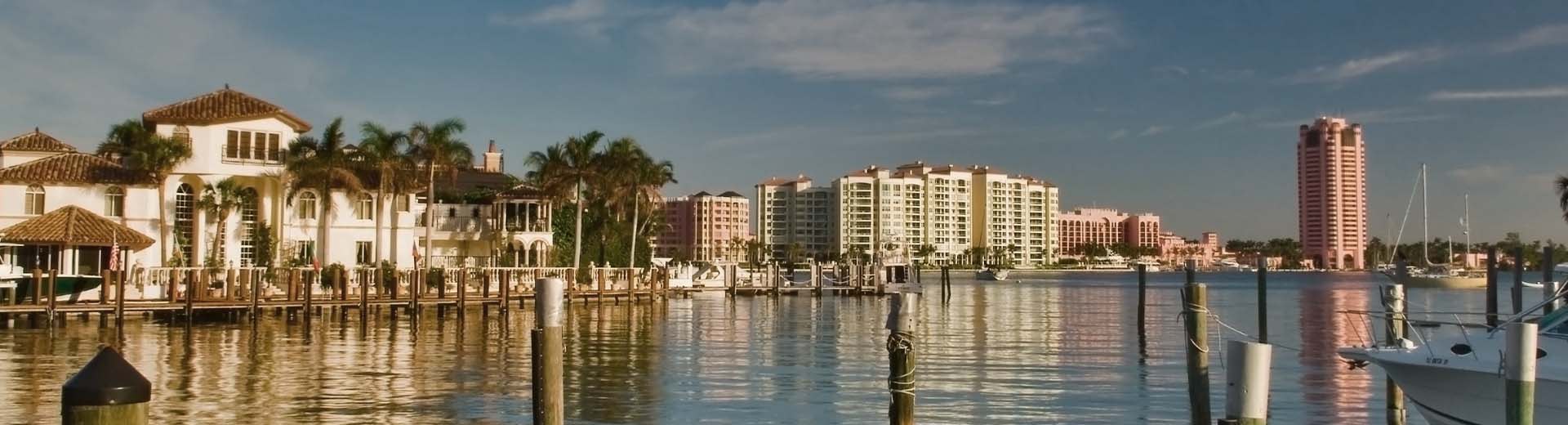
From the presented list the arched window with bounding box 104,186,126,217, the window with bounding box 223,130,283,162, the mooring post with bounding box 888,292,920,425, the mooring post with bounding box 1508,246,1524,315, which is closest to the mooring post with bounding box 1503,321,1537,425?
the mooring post with bounding box 888,292,920,425

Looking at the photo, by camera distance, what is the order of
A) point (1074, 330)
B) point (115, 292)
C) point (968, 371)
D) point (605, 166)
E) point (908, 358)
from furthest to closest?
point (605, 166) → point (1074, 330) → point (115, 292) → point (968, 371) → point (908, 358)

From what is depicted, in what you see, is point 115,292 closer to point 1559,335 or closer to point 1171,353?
point 1171,353

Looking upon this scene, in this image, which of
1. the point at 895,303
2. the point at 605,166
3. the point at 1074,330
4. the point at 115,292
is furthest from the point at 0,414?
the point at 605,166

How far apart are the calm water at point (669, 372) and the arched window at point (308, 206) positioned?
10.7 m

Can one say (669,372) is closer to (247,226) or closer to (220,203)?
(220,203)

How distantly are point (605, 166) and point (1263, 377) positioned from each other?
65.7 m

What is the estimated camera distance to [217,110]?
52438mm

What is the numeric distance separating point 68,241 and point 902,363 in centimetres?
4210

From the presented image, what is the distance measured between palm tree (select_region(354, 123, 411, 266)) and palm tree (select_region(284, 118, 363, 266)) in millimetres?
1017

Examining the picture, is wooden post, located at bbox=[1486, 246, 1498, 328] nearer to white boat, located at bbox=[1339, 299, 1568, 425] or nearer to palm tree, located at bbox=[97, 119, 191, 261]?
white boat, located at bbox=[1339, 299, 1568, 425]

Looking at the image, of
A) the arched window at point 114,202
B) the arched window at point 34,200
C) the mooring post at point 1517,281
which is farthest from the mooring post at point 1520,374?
the arched window at point 34,200

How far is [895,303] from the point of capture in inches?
529

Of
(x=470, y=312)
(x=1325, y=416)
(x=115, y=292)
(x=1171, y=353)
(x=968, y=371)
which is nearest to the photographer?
(x=1325, y=416)

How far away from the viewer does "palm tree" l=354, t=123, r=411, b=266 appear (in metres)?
54.8
